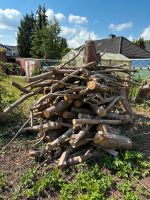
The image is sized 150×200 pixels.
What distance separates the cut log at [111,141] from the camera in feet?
16.0

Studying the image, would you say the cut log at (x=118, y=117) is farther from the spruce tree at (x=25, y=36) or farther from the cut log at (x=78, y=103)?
the spruce tree at (x=25, y=36)

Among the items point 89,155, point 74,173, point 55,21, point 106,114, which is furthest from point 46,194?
point 55,21

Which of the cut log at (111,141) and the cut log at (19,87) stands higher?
the cut log at (19,87)

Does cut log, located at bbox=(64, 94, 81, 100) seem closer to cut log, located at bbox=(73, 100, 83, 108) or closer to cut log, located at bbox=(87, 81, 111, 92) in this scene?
cut log, located at bbox=(73, 100, 83, 108)

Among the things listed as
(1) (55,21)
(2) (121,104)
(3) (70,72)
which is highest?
(1) (55,21)

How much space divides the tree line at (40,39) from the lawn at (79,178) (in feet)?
106

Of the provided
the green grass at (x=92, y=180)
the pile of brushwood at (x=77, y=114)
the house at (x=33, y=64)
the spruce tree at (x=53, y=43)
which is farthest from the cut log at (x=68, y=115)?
the spruce tree at (x=53, y=43)

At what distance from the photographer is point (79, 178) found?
4.50 meters

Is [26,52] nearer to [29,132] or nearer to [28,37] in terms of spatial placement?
[28,37]

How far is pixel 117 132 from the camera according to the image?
539cm

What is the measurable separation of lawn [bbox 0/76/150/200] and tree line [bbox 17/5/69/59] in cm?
3245

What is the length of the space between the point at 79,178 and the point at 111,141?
32.9 inches

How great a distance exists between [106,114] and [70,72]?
3.55ft

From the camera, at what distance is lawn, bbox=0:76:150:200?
4250 mm
